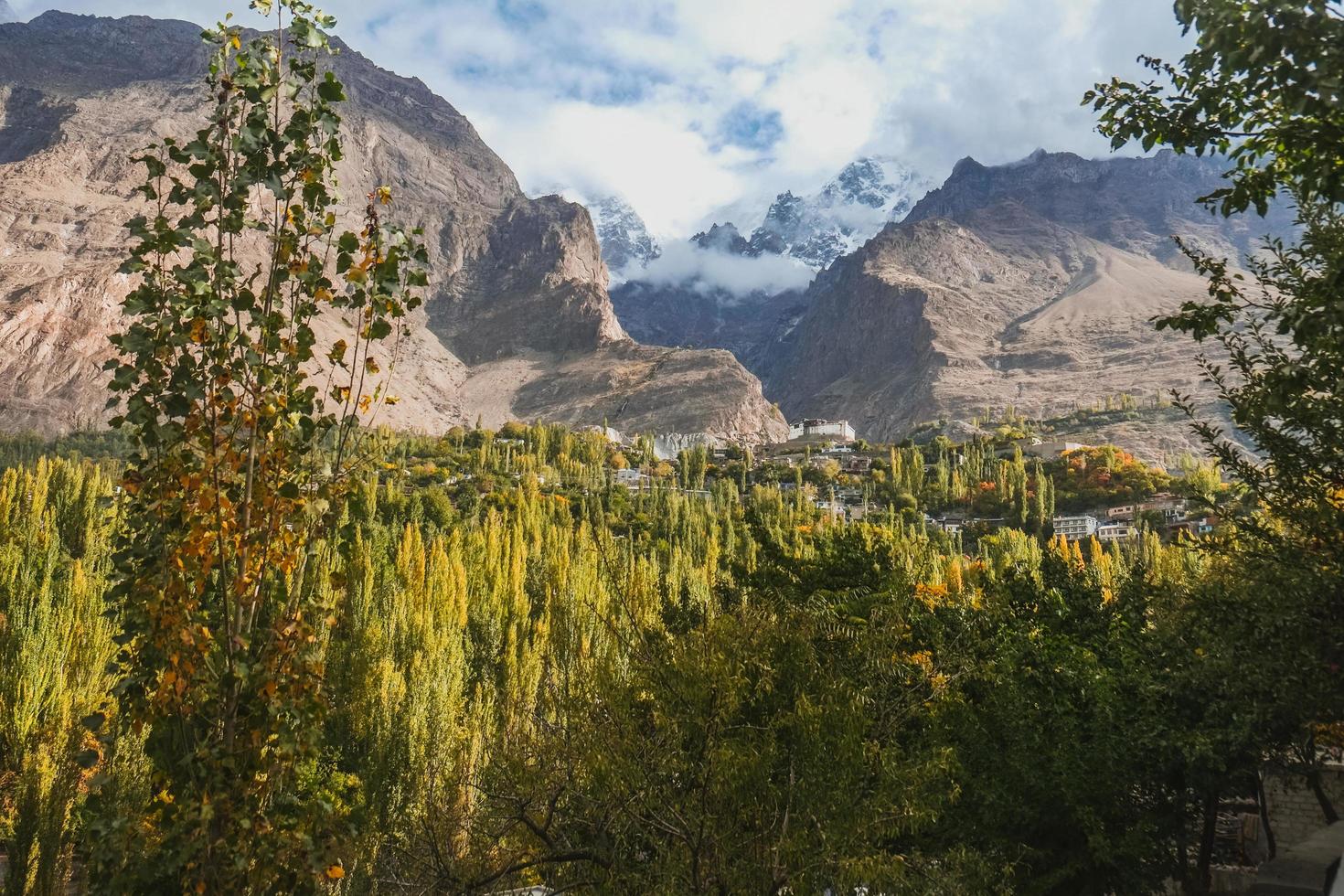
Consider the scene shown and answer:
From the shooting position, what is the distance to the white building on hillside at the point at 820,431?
6122 inches

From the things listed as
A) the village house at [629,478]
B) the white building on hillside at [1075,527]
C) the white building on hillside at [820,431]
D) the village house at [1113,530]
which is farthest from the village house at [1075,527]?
the white building on hillside at [820,431]

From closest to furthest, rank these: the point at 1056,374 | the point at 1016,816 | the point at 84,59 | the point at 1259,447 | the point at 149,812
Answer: the point at 149,812 < the point at 1259,447 < the point at 1016,816 < the point at 1056,374 < the point at 84,59

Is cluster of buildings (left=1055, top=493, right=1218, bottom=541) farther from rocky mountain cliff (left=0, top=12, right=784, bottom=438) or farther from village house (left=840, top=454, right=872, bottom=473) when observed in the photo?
rocky mountain cliff (left=0, top=12, right=784, bottom=438)

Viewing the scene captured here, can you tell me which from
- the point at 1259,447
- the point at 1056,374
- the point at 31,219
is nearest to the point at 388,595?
the point at 1259,447

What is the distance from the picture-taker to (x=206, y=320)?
322 centimetres

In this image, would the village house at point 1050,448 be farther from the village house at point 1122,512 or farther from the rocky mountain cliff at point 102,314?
the rocky mountain cliff at point 102,314

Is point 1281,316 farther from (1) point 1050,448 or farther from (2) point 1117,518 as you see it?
(1) point 1050,448

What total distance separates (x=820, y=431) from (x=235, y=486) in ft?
547

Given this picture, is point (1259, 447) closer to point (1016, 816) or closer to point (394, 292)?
point (1016, 816)

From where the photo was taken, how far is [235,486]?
3.42m

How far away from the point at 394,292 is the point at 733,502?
75030mm

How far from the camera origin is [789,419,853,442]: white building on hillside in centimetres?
15550

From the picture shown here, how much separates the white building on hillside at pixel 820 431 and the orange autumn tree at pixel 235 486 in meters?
147

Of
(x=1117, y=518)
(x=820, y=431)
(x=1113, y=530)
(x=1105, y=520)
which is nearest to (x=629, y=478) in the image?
(x=1105, y=520)
